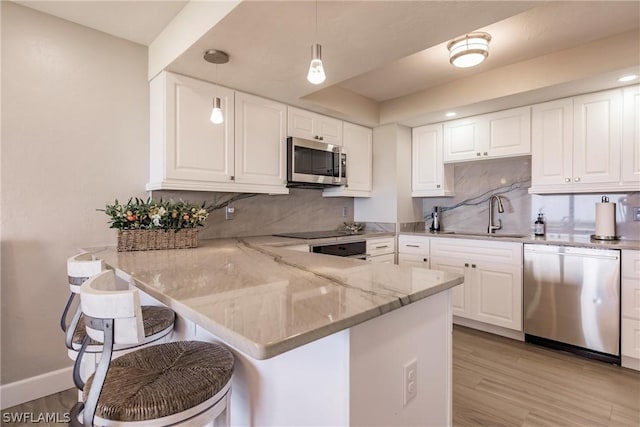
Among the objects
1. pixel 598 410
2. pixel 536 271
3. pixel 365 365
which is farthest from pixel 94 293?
pixel 536 271

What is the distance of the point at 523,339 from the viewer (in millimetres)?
2854

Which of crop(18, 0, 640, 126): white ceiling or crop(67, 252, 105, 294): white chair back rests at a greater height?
crop(18, 0, 640, 126): white ceiling

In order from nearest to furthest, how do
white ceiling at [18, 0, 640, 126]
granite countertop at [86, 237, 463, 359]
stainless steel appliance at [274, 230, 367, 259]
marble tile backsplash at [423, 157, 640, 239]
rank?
granite countertop at [86, 237, 463, 359] → white ceiling at [18, 0, 640, 126] → marble tile backsplash at [423, 157, 640, 239] → stainless steel appliance at [274, 230, 367, 259]

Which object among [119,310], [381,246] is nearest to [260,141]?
[381,246]

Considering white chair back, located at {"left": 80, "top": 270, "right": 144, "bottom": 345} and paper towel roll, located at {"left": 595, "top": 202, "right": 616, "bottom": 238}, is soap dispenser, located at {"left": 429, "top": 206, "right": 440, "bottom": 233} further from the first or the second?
white chair back, located at {"left": 80, "top": 270, "right": 144, "bottom": 345}

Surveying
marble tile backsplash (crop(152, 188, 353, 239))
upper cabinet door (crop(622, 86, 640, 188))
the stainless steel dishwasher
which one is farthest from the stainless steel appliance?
upper cabinet door (crop(622, 86, 640, 188))

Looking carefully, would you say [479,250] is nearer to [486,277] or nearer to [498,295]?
[486,277]

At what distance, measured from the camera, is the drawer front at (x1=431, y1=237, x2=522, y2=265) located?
287cm

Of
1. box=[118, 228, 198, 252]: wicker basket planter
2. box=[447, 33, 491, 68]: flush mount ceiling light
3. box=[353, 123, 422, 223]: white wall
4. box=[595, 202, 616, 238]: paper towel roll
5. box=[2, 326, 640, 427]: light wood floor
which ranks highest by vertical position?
box=[447, 33, 491, 68]: flush mount ceiling light

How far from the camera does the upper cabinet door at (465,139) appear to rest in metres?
3.32

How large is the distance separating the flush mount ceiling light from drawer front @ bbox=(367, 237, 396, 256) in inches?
71.9

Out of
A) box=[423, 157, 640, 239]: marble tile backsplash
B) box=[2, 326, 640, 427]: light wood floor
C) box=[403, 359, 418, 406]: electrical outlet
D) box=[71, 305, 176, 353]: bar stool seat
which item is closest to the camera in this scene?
box=[403, 359, 418, 406]: electrical outlet

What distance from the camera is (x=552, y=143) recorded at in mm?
2877

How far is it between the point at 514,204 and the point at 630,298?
1264mm
